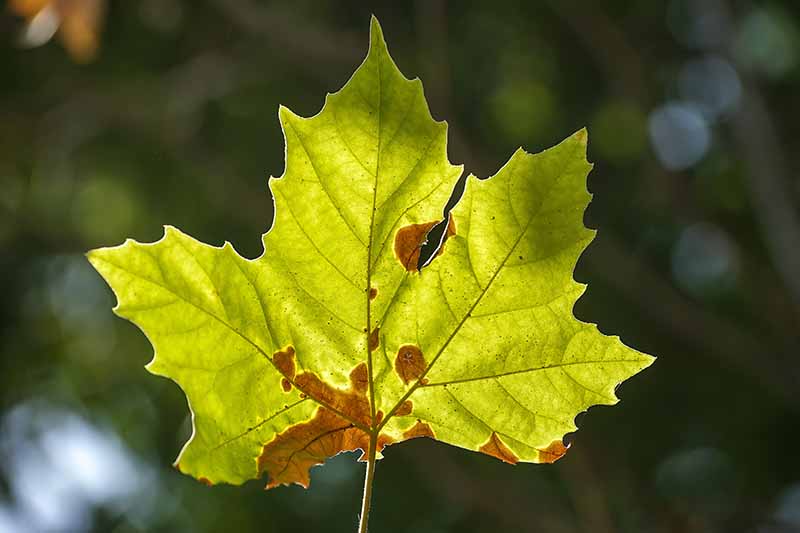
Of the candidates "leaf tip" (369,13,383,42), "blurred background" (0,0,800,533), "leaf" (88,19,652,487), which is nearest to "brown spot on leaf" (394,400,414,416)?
"leaf" (88,19,652,487)

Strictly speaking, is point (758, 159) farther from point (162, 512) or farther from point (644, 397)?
point (162, 512)

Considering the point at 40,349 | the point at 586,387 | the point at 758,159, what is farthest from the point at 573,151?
the point at 40,349

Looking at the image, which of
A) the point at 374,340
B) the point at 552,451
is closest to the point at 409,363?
the point at 374,340

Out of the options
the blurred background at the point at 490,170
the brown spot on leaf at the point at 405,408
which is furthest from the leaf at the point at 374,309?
the blurred background at the point at 490,170

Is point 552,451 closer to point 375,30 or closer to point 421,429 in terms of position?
point 421,429

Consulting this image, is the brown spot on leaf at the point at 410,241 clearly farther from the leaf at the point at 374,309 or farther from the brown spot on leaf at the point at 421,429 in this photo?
the brown spot on leaf at the point at 421,429

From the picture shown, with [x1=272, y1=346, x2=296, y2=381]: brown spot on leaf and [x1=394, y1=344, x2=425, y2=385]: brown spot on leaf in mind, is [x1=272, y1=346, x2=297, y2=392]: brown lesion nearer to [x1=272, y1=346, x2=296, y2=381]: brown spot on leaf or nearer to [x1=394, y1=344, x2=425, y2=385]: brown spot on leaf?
[x1=272, y1=346, x2=296, y2=381]: brown spot on leaf
